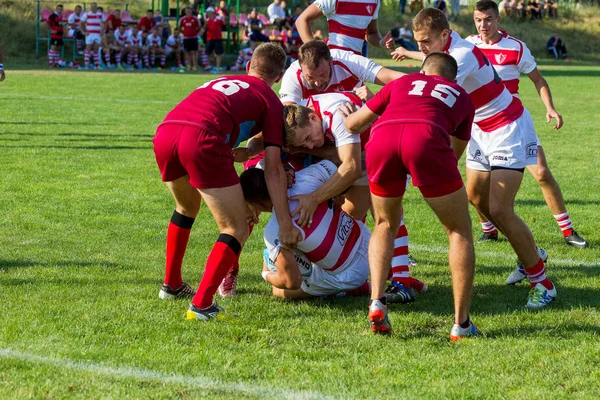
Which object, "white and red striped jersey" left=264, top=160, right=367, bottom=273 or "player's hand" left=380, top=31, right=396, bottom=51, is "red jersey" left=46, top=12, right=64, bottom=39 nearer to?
"player's hand" left=380, top=31, right=396, bottom=51

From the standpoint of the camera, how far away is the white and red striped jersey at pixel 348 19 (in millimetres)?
8398

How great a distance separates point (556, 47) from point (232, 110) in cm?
4290

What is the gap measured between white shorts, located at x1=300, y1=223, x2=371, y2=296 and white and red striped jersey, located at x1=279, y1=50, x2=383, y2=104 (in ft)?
4.86

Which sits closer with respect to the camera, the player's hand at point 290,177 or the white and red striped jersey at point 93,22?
the player's hand at point 290,177

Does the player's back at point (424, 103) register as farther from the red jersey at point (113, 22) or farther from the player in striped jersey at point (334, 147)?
the red jersey at point (113, 22)

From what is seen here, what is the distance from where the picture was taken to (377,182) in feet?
16.7

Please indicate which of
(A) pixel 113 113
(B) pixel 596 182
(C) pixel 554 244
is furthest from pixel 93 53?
(C) pixel 554 244

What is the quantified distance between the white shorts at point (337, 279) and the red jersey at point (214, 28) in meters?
27.6

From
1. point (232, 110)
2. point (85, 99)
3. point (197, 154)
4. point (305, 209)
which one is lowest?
point (85, 99)

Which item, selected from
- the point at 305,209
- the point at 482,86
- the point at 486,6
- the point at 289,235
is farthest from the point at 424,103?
the point at 486,6

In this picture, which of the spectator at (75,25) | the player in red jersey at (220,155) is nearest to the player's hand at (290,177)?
the player in red jersey at (220,155)

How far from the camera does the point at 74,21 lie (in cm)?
3278

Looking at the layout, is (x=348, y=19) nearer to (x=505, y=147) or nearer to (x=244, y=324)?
(x=505, y=147)

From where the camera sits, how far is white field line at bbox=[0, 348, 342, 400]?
4.13m
